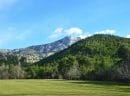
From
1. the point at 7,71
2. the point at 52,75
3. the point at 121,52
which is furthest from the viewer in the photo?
the point at 7,71

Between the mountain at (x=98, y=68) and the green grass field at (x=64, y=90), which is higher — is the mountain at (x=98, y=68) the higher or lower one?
the higher one

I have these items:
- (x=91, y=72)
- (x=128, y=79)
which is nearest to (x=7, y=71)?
(x=91, y=72)

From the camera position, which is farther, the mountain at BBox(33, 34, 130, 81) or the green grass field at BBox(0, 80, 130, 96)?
the mountain at BBox(33, 34, 130, 81)

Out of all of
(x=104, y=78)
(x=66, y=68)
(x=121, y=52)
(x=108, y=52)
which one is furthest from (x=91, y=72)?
(x=108, y=52)

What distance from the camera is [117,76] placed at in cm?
10025

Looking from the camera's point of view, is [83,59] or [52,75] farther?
[83,59]

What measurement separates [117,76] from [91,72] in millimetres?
22819

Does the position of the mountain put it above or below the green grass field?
above

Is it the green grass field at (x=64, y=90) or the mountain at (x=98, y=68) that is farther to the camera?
the mountain at (x=98, y=68)

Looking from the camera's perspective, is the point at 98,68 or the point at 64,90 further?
the point at 98,68

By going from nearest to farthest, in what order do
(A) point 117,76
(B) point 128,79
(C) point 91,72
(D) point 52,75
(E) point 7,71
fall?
(B) point 128,79 → (A) point 117,76 → (C) point 91,72 → (D) point 52,75 → (E) point 7,71

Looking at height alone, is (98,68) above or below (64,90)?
above

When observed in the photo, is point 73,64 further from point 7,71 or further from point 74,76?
point 7,71

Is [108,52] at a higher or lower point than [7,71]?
higher
